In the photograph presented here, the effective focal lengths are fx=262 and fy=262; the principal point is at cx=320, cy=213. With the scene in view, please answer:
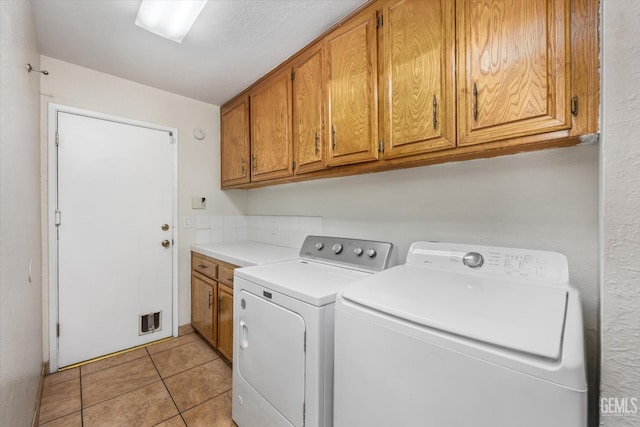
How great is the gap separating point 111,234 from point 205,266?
0.81 meters

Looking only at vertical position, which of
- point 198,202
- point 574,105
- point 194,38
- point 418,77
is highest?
point 194,38

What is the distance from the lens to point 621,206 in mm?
568

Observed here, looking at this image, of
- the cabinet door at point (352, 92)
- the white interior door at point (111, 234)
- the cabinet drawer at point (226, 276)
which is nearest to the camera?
the cabinet door at point (352, 92)

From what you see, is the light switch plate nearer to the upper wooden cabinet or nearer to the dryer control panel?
the upper wooden cabinet

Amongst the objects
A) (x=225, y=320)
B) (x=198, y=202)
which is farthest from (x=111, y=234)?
(x=225, y=320)

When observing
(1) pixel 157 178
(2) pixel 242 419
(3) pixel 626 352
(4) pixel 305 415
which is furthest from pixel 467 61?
(1) pixel 157 178

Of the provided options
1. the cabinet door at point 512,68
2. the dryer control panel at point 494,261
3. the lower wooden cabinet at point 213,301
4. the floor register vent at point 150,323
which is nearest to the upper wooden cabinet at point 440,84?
the cabinet door at point 512,68

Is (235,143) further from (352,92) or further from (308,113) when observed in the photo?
(352,92)

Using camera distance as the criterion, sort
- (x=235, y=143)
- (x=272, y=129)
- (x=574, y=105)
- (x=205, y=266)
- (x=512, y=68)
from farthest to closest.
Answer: (x=235, y=143) → (x=205, y=266) → (x=272, y=129) → (x=512, y=68) → (x=574, y=105)

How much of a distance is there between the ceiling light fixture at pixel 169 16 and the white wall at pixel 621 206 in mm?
1702

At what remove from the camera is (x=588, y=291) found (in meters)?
1.06

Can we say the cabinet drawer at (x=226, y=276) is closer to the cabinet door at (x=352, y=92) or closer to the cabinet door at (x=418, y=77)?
the cabinet door at (x=352, y=92)

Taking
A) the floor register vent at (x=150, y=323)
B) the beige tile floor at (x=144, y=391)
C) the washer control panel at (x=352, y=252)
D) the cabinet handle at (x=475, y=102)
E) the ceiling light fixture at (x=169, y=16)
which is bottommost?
the beige tile floor at (x=144, y=391)

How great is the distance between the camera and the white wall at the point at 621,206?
→ 552 millimetres
